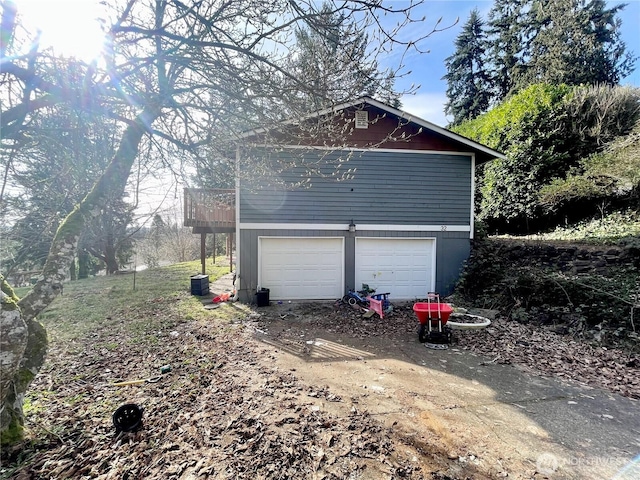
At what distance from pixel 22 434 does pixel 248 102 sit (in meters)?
3.77

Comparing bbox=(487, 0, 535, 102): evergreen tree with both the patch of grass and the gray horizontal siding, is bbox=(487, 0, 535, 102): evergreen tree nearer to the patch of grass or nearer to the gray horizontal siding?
the gray horizontal siding

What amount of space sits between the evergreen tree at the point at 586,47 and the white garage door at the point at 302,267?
17104mm

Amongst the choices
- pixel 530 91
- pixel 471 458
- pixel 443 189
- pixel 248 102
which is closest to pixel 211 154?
pixel 248 102

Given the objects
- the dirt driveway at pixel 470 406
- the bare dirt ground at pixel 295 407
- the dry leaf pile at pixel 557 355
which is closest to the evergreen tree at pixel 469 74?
the dry leaf pile at pixel 557 355

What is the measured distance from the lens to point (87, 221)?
3172mm

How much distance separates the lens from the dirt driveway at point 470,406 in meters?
2.49

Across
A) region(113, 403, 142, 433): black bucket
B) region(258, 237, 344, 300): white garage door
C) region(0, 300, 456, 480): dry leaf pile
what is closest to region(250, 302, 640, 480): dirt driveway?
region(0, 300, 456, 480): dry leaf pile

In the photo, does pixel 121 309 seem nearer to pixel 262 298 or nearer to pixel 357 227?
pixel 262 298

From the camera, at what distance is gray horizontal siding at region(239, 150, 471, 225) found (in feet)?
26.6

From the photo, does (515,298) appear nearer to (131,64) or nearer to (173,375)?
(173,375)

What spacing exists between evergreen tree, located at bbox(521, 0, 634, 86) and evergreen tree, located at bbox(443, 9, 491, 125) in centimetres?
468

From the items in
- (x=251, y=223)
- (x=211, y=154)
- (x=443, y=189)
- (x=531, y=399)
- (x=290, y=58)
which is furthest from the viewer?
(x=443, y=189)

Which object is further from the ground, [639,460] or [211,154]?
[211,154]

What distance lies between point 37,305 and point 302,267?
6.01 metres
